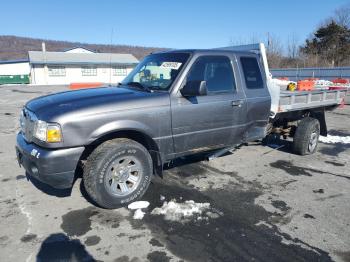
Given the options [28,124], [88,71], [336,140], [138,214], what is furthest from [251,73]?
[88,71]

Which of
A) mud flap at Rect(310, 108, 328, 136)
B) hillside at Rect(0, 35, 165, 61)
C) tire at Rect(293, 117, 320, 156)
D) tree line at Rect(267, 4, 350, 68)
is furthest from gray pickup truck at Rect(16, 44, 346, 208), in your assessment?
hillside at Rect(0, 35, 165, 61)

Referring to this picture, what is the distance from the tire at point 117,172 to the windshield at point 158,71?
97 centimetres

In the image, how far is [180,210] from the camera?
403 cm

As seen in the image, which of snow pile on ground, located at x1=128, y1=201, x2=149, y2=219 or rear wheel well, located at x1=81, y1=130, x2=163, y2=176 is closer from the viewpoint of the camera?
snow pile on ground, located at x1=128, y1=201, x2=149, y2=219

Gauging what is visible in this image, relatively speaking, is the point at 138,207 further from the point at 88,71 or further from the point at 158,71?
the point at 88,71

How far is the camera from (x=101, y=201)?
3914 mm

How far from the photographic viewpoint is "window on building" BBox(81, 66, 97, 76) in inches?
1876

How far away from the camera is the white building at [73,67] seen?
44344 millimetres

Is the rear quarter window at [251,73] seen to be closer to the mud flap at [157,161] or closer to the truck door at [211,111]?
the truck door at [211,111]

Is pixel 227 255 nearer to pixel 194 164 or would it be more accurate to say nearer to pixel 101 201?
pixel 101 201

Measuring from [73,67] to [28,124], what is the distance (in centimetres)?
4583

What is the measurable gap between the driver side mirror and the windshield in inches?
10.9

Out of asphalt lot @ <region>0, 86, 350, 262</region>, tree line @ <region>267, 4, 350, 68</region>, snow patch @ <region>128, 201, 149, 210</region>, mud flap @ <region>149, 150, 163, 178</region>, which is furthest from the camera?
tree line @ <region>267, 4, 350, 68</region>

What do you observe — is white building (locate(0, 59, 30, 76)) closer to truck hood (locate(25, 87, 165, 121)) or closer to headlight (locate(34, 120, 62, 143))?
truck hood (locate(25, 87, 165, 121))
